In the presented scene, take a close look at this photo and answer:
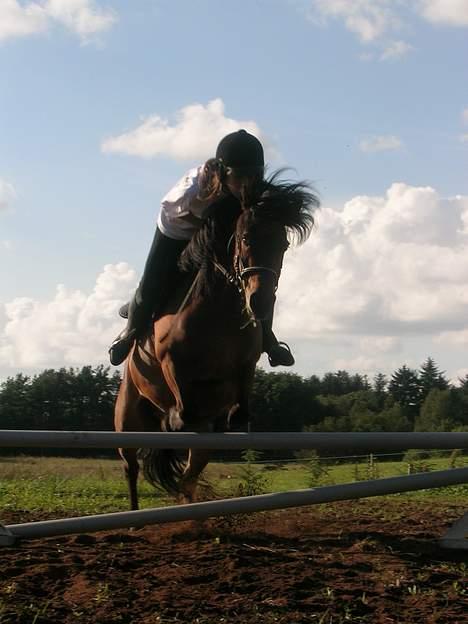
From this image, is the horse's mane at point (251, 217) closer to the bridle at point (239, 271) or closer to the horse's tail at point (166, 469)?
the bridle at point (239, 271)

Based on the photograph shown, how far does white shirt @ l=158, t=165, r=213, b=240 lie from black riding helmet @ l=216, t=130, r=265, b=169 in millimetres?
314

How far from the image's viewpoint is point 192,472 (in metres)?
6.84

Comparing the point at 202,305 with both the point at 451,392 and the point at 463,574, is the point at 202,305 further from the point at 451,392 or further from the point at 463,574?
the point at 451,392

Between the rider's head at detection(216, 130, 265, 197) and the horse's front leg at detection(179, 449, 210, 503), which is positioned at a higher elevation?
the rider's head at detection(216, 130, 265, 197)

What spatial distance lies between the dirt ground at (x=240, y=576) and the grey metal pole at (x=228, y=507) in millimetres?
215

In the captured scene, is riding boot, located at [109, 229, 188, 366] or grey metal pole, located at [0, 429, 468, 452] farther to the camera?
riding boot, located at [109, 229, 188, 366]

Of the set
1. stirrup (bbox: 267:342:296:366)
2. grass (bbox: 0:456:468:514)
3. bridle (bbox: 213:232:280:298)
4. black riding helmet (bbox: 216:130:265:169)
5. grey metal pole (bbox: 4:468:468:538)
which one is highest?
black riding helmet (bbox: 216:130:265:169)

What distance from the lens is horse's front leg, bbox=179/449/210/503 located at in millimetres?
6742

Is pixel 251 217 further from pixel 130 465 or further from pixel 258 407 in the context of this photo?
pixel 258 407

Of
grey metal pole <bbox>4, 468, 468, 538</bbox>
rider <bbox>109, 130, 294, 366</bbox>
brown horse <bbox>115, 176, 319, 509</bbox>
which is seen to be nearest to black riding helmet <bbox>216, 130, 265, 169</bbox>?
rider <bbox>109, 130, 294, 366</bbox>

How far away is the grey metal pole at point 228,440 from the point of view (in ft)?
14.0

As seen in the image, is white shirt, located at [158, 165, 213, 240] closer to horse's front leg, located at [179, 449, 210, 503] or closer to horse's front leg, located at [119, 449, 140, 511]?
horse's front leg, located at [179, 449, 210, 503]

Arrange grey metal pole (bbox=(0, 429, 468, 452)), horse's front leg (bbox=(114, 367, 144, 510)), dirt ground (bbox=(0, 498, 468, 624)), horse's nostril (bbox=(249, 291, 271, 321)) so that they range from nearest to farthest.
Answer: dirt ground (bbox=(0, 498, 468, 624))
grey metal pole (bbox=(0, 429, 468, 452))
horse's nostril (bbox=(249, 291, 271, 321))
horse's front leg (bbox=(114, 367, 144, 510))

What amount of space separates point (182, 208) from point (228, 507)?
7.42 ft
